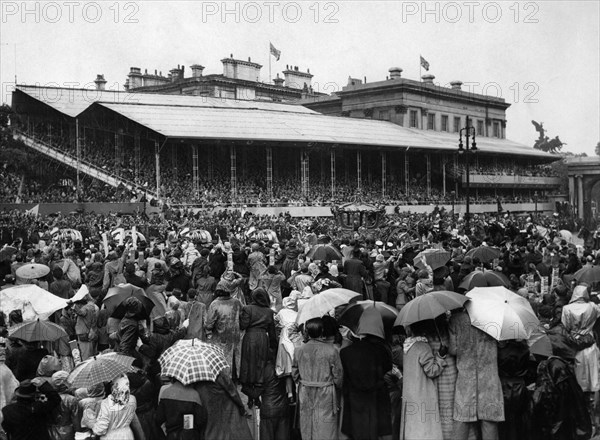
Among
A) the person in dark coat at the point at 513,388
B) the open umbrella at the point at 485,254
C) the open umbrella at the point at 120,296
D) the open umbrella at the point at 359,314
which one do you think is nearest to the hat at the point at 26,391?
the open umbrella at the point at 359,314

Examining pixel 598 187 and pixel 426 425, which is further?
pixel 598 187

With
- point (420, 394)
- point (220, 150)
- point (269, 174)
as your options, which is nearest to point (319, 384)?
point (420, 394)

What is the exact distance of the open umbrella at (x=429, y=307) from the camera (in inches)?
305

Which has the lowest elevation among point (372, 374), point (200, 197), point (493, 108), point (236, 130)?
point (372, 374)

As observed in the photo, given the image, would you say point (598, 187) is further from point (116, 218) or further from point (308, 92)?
point (116, 218)

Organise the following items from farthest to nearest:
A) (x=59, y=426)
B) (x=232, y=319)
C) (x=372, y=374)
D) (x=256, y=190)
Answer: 1. (x=256, y=190)
2. (x=232, y=319)
3. (x=372, y=374)
4. (x=59, y=426)

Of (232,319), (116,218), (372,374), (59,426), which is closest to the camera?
(59,426)

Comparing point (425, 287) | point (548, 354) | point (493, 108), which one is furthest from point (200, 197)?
point (493, 108)

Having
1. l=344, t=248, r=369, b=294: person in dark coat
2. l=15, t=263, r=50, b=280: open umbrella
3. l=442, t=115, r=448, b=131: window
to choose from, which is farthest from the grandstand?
l=15, t=263, r=50, b=280: open umbrella

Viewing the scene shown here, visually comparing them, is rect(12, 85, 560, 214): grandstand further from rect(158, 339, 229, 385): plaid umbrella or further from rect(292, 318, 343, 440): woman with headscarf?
rect(158, 339, 229, 385): plaid umbrella

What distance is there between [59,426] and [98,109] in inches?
1417

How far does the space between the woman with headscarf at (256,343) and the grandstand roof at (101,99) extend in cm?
3564

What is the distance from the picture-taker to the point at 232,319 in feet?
32.0

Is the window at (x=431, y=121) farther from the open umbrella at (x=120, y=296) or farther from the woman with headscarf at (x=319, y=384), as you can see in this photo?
the woman with headscarf at (x=319, y=384)
